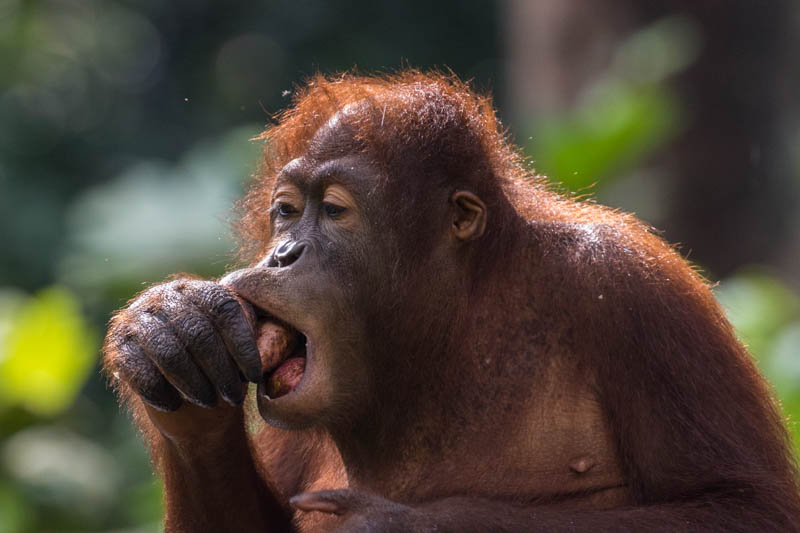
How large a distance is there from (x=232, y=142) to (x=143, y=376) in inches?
246

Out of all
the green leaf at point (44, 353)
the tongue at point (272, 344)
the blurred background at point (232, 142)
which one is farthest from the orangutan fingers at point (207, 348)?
the green leaf at point (44, 353)

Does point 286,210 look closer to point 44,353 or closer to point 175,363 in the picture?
point 175,363

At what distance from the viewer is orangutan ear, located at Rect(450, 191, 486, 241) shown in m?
3.75

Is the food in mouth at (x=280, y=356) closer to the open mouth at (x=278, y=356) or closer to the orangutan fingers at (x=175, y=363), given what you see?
the open mouth at (x=278, y=356)

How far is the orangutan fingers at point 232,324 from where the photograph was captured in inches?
131

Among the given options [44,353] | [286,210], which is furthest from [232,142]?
[286,210]

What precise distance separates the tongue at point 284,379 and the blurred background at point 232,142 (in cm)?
116

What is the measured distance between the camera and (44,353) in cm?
678

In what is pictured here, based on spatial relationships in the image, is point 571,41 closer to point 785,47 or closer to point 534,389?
point 785,47

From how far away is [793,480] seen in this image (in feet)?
11.6

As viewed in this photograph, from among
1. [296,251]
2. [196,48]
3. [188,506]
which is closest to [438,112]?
[296,251]

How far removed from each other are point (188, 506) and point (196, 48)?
44.3 ft

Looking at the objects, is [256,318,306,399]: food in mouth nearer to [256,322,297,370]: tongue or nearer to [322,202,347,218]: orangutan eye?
[256,322,297,370]: tongue

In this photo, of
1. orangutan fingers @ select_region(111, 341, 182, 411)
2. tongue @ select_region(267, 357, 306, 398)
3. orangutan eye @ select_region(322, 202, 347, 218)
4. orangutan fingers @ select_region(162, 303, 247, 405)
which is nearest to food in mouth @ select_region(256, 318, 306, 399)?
tongue @ select_region(267, 357, 306, 398)
